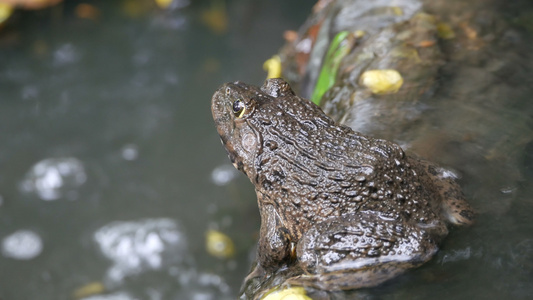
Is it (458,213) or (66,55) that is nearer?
(458,213)

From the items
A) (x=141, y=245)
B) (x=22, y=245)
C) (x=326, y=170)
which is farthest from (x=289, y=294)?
(x=22, y=245)

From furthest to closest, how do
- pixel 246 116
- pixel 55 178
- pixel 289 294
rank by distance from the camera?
pixel 55 178 → pixel 246 116 → pixel 289 294

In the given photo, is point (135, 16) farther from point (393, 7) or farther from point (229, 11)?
point (393, 7)

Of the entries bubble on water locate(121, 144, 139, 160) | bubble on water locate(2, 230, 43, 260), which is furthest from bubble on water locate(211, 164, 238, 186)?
bubble on water locate(2, 230, 43, 260)

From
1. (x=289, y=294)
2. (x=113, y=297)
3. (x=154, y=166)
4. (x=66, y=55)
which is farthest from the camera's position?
(x=66, y=55)

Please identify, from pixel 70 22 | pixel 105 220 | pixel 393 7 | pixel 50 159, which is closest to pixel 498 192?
pixel 393 7

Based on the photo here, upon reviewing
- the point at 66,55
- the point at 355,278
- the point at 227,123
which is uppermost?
the point at 66,55

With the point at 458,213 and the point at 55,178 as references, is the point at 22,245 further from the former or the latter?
the point at 458,213
